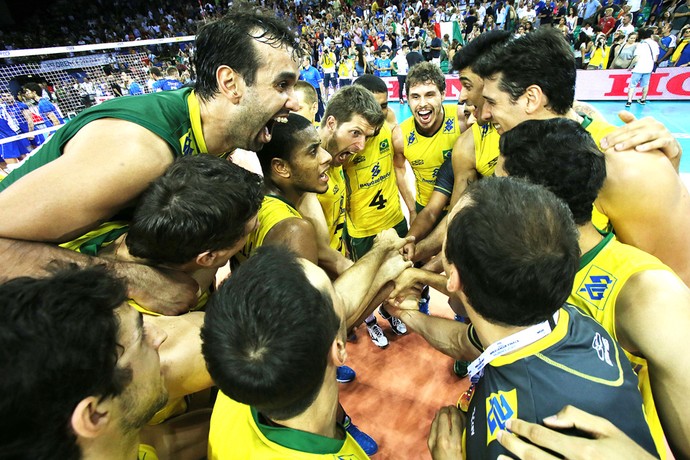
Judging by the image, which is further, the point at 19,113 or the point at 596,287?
the point at 19,113

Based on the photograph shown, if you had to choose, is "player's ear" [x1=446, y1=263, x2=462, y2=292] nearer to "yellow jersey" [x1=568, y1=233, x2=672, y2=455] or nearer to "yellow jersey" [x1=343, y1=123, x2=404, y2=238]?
"yellow jersey" [x1=568, y1=233, x2=672, y2=455]

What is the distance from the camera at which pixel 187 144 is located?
2.01 meters

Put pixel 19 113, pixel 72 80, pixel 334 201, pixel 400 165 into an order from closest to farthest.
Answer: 1. pixel 334 201
2. pixel 400 165
3. pixel 19 113
4. pixel 72 80

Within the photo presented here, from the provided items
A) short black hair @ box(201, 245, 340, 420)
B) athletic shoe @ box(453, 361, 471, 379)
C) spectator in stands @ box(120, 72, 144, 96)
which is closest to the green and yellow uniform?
short black hair @ box(201, 245, 340, 420)

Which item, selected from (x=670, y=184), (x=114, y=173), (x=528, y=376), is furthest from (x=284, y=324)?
(x=670, y=184)

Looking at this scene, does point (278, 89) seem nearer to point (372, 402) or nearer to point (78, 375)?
point (78, 375)

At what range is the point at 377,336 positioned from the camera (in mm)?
3881

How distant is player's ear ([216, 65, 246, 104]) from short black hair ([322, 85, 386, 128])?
4.88ft

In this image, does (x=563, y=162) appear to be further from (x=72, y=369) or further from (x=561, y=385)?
(x=72, y=369)

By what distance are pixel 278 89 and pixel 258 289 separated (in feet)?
4.75

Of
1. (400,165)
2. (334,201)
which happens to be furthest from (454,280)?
(400,165)

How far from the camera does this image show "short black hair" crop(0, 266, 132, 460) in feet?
2.83

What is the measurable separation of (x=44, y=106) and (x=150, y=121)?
10537 mm

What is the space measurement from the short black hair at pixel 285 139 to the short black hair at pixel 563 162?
57.9 inches
